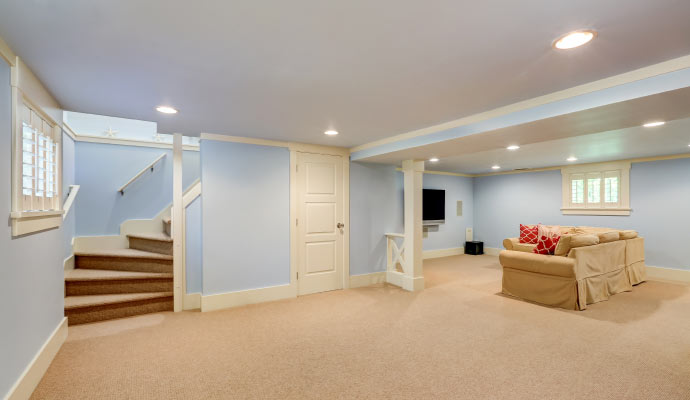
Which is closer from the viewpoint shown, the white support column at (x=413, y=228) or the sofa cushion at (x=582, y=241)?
the sofa cushion at (x=582, y=241)

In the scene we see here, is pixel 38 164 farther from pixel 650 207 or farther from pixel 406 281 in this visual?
pixel 650 207

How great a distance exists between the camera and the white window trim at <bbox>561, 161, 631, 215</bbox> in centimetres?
604

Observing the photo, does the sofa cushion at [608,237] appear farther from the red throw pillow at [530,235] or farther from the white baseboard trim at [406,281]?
the white baseboard trim at [406,281]

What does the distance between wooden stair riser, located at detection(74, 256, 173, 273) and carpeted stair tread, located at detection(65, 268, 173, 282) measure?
0.22ft

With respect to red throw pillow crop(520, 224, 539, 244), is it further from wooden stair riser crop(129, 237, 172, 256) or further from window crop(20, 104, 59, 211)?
window crop(20, 104, 59, 211)

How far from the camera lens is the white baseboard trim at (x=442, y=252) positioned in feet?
25.0

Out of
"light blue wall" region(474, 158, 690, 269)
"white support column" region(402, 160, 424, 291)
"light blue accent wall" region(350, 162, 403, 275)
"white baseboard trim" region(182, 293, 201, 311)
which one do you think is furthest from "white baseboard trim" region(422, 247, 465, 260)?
"white baseboard trim" region(182, 293, 201, 311)

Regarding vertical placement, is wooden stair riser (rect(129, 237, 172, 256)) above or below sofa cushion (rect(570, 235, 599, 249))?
below

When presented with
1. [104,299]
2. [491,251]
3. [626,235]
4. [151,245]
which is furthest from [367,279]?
[491,251]

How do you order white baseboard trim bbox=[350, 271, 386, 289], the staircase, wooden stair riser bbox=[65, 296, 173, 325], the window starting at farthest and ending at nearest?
white baseboard trim bbox=[350, 271, 386, 289], the staircase, wooden stair riser bbox=[65, 296, 173, 325], the window

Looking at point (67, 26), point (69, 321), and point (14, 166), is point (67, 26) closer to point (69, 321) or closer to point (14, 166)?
point (14, 166)

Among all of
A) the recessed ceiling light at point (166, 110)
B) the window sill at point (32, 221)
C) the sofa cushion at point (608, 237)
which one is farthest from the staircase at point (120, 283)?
the sofa cushion at point (608, 237)

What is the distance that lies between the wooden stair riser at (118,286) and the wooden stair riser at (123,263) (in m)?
0.21

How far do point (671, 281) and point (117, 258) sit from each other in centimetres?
849
